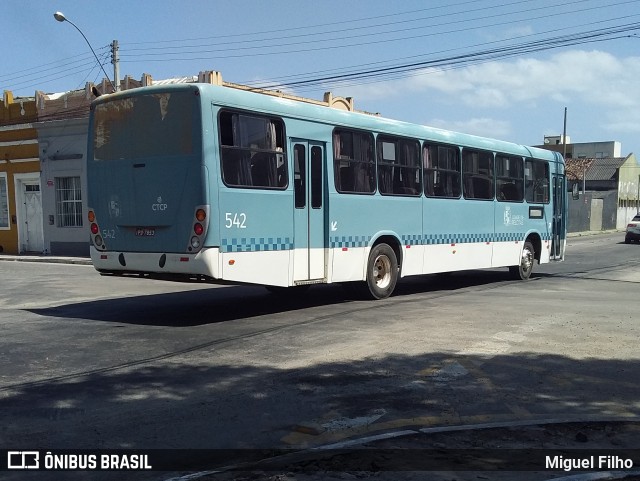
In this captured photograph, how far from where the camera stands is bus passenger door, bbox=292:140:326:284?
10164mm

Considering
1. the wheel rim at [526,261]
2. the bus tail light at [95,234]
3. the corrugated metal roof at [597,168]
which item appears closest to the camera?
the bus tail light at [95,234]

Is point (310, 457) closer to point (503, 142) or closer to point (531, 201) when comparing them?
point (503, 142)

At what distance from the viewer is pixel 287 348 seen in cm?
798

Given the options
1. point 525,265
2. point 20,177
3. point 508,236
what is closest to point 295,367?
point 508,236

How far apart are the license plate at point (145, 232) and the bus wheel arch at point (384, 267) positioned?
177 inches

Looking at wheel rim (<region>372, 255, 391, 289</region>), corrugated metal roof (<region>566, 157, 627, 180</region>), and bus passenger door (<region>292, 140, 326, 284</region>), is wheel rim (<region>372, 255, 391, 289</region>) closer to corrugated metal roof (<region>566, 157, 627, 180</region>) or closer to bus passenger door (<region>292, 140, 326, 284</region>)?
bus passenger door (<region>292, 140, 326, 284</region>)

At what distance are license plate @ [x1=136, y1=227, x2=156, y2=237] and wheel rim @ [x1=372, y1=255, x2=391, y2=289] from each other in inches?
189

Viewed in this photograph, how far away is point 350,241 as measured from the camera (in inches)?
446

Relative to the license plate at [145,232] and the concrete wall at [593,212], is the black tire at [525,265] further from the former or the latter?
the concrete wall at [593,212]

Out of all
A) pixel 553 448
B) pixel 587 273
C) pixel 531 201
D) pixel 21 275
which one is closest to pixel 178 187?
pixel 553 448

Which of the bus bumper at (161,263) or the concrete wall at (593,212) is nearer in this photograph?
the bus bumper at (161,263)

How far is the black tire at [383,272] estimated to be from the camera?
12.1 metres

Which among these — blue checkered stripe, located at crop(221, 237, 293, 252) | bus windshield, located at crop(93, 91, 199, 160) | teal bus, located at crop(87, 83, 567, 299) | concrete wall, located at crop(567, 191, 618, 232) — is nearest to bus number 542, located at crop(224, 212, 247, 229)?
teal bus, located at crop(87, 83, 567, 299)

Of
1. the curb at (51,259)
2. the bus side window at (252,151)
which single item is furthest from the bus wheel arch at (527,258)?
the curb at (51,259)
